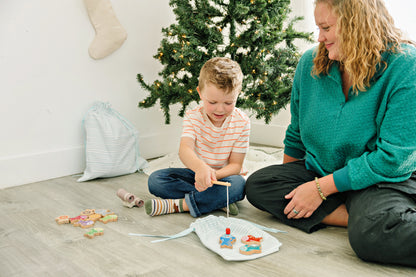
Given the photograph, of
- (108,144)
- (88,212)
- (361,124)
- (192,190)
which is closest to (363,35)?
(361,124)

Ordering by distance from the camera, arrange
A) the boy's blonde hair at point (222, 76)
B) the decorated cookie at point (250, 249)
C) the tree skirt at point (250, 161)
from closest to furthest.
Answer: the decorated cookie at point (250, 249)
the boy's blonde hair at point (222, 76)
the tree skirt at point (250, 161)

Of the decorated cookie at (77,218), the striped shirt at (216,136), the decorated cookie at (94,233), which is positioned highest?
the striped shirt at (216,136)

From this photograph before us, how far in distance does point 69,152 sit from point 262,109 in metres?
1.07

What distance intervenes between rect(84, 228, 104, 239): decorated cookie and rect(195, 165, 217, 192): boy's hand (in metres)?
0.38

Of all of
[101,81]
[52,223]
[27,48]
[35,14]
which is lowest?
[52,223]

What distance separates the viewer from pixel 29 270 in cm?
120

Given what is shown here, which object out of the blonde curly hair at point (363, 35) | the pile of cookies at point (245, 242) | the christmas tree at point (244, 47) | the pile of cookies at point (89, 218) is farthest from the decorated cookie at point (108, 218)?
the blonde curly hair at point (363, 35)

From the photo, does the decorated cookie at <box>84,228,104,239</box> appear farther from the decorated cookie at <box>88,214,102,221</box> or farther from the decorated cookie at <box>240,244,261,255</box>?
the decorated cookie at <box>240,244,261,255</box>

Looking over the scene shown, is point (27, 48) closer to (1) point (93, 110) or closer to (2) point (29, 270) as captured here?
(1) point (93, 110)

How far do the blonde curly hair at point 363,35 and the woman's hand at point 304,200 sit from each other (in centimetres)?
38

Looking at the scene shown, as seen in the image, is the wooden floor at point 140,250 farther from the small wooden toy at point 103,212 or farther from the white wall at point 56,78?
the white wall at point 56,78

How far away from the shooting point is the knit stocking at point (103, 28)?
2270 millimetres

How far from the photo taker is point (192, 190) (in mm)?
1707

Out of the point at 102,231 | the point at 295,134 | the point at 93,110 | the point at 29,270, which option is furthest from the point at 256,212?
the point at 93,110
